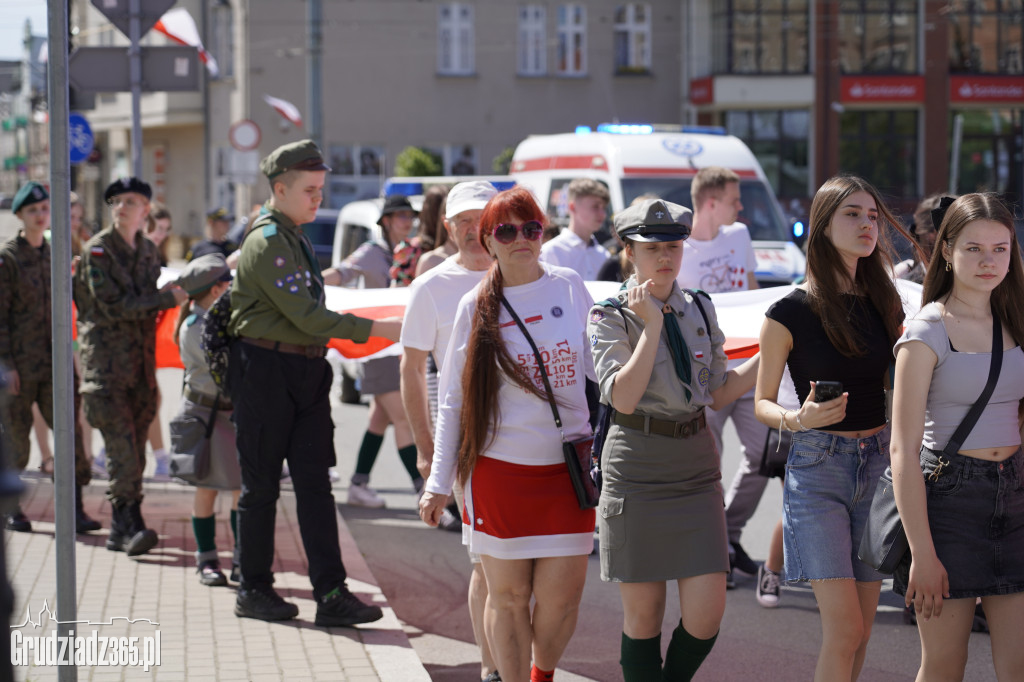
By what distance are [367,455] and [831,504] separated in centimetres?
542

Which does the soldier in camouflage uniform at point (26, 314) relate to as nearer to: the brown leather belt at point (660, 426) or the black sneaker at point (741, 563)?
the black sneaker at point (741, 563)

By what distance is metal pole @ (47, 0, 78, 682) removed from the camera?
12.8 feet

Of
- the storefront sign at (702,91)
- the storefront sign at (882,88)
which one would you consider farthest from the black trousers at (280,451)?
the storefront sign at (882,88)

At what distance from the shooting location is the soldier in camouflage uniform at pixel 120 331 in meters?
7.13

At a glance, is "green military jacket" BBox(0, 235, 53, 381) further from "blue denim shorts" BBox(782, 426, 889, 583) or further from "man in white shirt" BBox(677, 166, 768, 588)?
"blue denim shorts" BBox(782, 426, 889, 583)

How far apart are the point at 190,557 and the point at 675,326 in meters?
3.90

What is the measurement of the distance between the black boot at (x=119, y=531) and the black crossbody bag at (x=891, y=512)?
4588 millimetres

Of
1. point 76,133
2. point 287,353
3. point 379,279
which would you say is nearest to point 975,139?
point 76,133

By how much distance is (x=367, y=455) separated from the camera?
907 cm

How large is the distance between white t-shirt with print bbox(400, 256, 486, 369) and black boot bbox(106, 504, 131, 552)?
2791mm

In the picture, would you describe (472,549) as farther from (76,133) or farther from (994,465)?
(76,133)

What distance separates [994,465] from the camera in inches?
145

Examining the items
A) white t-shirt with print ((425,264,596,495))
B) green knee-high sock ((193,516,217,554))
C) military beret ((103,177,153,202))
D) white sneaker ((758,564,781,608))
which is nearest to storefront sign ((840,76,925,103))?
military beret ((103,177,153,202))

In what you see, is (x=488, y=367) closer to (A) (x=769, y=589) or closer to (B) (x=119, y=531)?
(A) (x=769, y=589)
